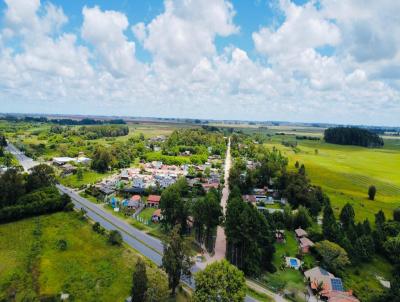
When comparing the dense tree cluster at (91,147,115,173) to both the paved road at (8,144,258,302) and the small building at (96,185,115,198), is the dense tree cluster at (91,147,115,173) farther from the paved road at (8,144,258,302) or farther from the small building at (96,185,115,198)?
the paved road at (8,144,258,302)

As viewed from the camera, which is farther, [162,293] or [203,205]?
[203,205]

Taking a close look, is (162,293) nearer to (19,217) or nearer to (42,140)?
(19,217)

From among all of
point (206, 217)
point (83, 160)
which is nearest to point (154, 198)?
point (206, 217)

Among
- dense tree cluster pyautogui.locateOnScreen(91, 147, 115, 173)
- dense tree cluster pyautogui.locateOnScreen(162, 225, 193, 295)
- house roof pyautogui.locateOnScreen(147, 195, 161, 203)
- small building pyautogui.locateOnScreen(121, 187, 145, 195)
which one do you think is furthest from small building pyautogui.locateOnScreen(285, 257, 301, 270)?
dense tree cluster pyautogui.locateOnScreen(91, 147, 115, 173)

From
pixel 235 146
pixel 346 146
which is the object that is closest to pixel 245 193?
pixel 235 146

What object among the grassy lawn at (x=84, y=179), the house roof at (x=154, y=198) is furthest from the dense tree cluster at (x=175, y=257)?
the grassy lawn at (x=84, y=179)

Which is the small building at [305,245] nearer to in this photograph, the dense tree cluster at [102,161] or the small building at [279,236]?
the small building at [279,236]
